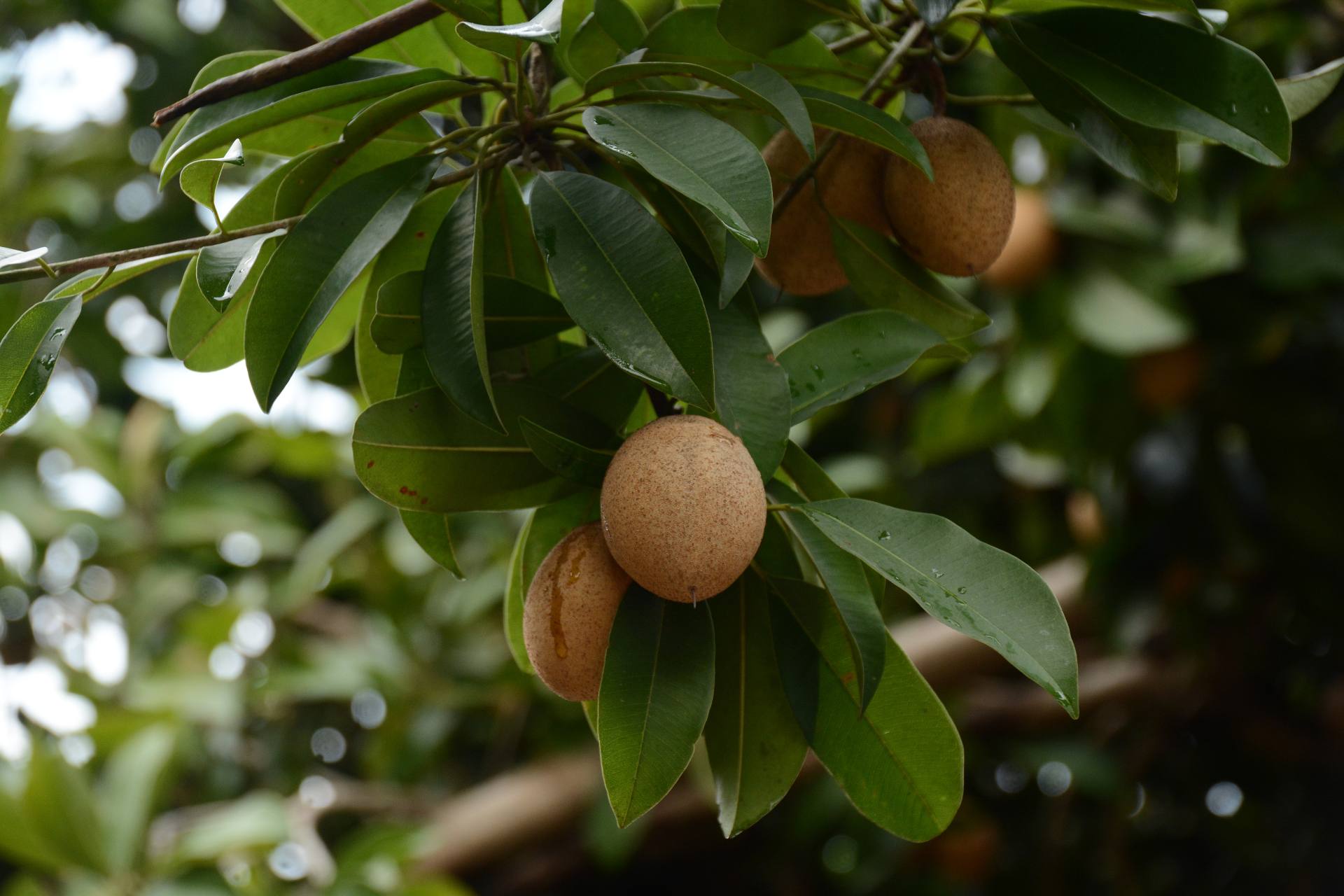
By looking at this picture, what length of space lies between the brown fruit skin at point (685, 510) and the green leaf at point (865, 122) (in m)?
0.16

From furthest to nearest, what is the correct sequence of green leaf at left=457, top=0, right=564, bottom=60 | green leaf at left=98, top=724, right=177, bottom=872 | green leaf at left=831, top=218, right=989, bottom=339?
green leaf at left=98, top=724, right=177, bottom=872 < green leaf at left=831, top=218, right=989, bottom=339 < green leaf at left=457, top=0, right=564, bottom=60

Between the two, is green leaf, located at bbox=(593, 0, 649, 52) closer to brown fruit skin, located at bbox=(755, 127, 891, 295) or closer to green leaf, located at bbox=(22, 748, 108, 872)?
brown fruit skin, located at bbox=(755, 127, 891, 295)

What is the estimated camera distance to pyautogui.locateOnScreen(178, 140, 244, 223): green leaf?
19.5 inches

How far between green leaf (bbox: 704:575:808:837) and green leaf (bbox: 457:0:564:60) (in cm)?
30

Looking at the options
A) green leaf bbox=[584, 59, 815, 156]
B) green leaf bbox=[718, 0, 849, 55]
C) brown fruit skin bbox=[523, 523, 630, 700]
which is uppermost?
green leaf bbox=[584, 59, 815, 156]

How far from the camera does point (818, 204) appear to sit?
0.67 m

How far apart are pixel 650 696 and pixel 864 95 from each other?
0.35 meters

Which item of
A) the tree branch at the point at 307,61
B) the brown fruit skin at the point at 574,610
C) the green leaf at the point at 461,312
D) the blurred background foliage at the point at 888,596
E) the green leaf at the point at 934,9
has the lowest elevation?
the blurred background foliage at the point at 888,596

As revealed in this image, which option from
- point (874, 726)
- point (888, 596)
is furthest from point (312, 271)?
point (888, 596)

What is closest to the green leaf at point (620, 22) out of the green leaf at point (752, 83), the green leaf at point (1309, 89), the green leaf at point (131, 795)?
the green leaf at point (752, 83)

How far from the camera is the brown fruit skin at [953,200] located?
627 mm

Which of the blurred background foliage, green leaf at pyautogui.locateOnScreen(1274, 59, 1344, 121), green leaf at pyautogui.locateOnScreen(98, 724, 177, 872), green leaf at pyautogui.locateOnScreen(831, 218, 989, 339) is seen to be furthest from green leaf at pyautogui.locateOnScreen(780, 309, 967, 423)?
green leaf at pyautogui.locateOnScreen(98, 724, 177, 872)

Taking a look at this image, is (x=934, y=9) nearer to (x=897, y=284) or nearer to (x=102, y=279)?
(x=897, y=284)

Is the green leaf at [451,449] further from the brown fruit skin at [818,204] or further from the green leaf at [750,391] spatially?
the brown fruit skin at [818,204]
